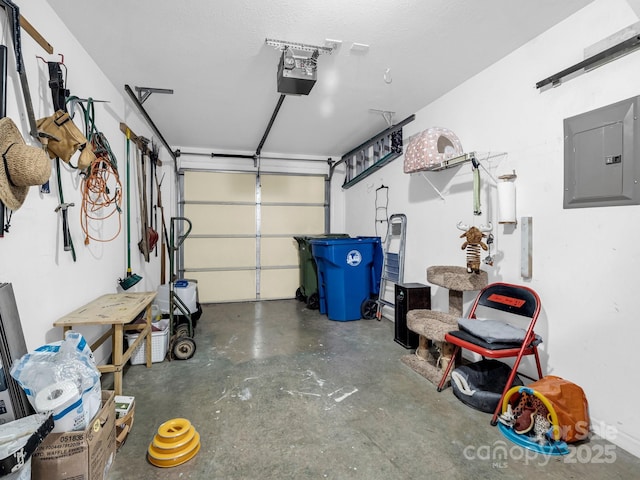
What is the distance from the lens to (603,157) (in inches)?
72.6

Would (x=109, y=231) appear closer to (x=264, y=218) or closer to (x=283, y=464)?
(x=283, y=464)

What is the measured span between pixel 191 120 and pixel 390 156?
8.66 ft

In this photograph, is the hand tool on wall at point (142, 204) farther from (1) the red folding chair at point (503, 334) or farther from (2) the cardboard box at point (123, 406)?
(1) the red folding chair at point (503, 334)

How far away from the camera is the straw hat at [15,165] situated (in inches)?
56.0

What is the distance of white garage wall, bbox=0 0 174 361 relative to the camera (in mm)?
1639

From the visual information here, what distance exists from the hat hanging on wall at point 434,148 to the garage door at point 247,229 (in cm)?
302

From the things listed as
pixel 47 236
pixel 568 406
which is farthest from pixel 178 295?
pixel 568 406

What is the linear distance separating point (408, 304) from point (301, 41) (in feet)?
8.23

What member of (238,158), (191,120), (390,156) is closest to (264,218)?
(238,158)

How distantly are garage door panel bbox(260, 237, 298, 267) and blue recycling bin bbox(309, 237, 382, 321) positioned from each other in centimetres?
143

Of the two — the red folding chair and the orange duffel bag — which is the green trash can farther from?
the orange duffel bag

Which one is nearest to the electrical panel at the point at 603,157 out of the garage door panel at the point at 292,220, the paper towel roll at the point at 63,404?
the paper towel roll at the point at 63,404

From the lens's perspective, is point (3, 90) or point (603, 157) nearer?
point (3, 90)

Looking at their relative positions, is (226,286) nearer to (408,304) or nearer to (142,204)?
(142,204)
